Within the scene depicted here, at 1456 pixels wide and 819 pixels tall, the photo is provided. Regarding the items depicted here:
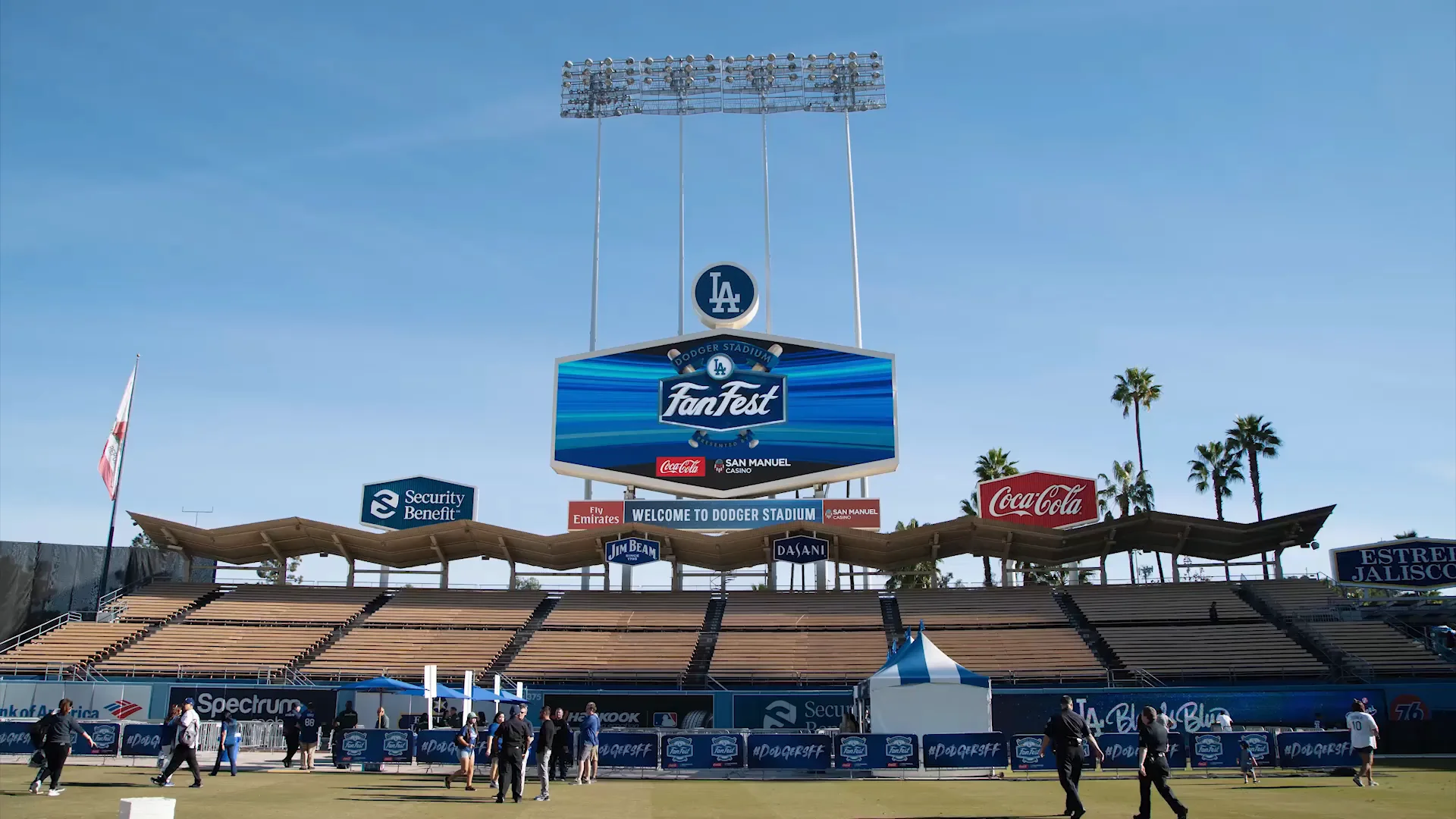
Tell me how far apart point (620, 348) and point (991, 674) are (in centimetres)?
1979

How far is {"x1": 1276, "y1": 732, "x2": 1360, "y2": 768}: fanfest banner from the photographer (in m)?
23.8

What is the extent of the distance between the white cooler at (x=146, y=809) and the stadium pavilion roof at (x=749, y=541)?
2910cm

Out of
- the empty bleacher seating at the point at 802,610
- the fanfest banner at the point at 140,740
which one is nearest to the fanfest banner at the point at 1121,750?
the empty bleacher seating at the point at 802,610

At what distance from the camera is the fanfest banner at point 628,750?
24.3 meters

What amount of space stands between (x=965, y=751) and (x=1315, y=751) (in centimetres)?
797

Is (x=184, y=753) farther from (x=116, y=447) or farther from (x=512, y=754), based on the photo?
(x=116, y=447)

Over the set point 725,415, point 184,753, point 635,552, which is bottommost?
point 184,753

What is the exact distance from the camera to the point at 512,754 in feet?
59.5

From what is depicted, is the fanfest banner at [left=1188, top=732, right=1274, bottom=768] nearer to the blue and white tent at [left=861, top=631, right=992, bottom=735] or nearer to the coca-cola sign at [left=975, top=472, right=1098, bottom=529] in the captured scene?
the blue and white tent at [left=861, top=631, right=992, bottom=735]

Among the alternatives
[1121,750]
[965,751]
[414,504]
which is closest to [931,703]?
[965,751]

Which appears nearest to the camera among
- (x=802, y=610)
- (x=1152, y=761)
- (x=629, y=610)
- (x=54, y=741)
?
(x=1152, y=761)

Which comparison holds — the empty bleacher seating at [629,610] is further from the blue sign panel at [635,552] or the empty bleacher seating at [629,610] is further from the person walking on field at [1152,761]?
the person walking on field at [1152,761]

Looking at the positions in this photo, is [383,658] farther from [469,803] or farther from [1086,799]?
[1086,799]

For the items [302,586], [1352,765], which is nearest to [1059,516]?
[1352,765]
